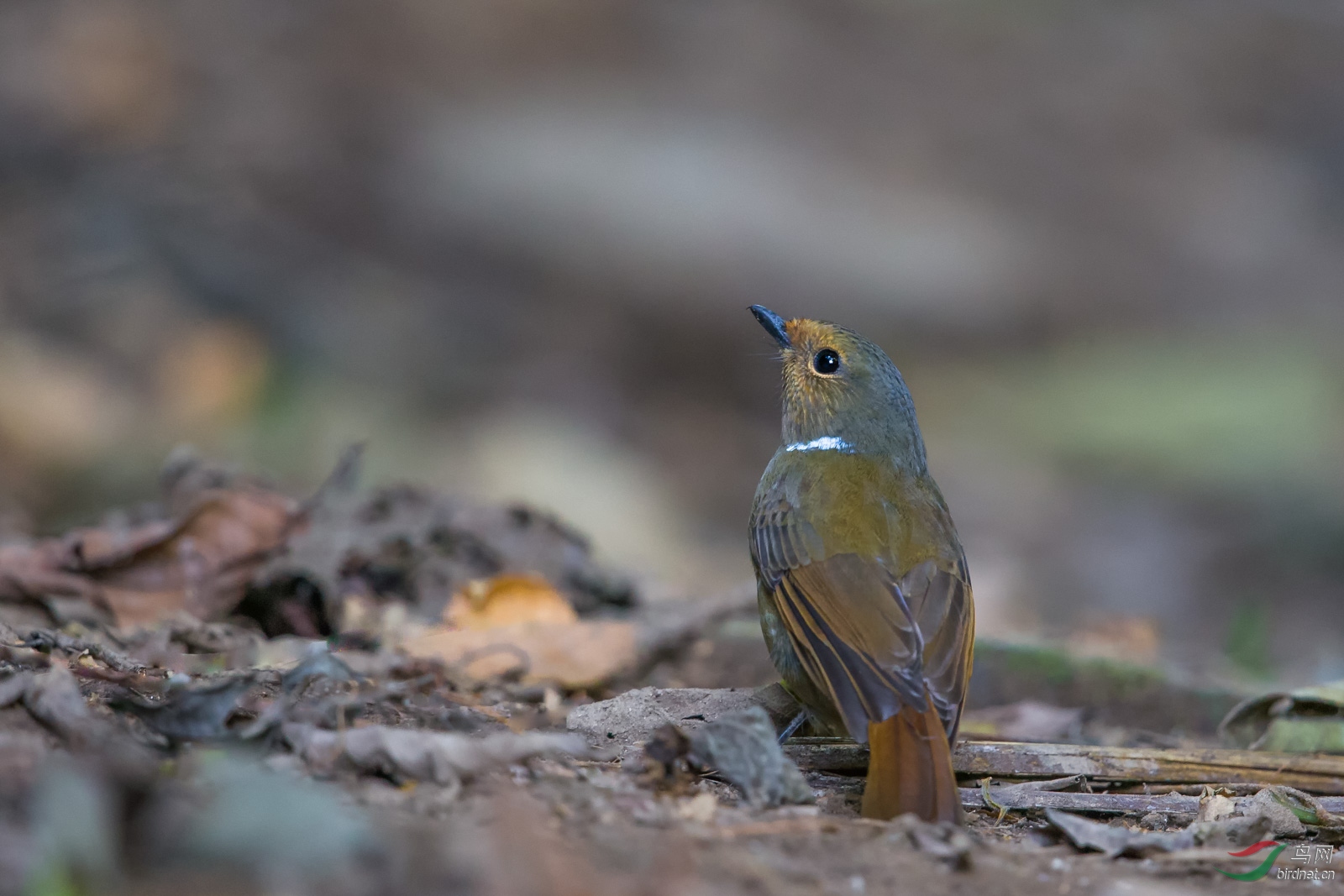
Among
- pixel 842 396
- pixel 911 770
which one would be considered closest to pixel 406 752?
pixel 911 770

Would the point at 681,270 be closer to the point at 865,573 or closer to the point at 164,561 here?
the point at 164,561

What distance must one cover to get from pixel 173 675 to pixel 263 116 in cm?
1065

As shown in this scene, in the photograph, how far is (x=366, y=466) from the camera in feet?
28.2

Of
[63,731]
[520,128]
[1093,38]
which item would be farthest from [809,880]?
[1093,38]

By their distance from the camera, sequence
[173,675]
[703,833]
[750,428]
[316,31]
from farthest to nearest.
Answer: [316,31] → [750,428] → [173,675] → [703,833]

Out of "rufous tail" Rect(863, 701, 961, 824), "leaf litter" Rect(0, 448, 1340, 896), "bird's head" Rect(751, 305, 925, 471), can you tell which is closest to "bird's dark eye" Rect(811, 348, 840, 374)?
"bird's head" Rect(751, 305, 925, 471)

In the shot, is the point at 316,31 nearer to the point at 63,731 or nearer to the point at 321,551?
the point at 321,551

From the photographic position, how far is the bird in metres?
3.19

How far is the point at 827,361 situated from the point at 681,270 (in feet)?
24.2

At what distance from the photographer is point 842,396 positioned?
4.70m

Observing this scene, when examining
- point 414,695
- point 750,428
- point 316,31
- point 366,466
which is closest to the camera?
point 414,695

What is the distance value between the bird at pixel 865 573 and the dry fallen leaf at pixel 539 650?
0.70 m

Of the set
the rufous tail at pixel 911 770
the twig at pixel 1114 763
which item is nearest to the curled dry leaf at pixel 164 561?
the twig at pixel 1114 763

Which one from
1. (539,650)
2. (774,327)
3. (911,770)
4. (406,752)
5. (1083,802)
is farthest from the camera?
(774,327)
